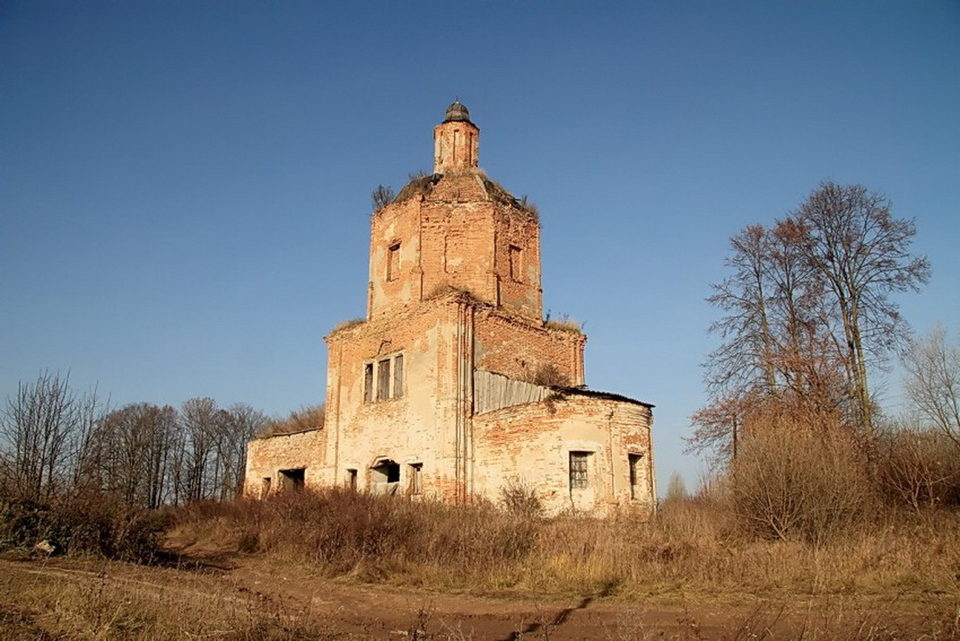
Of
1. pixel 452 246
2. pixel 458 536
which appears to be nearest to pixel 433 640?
pixel 458 536

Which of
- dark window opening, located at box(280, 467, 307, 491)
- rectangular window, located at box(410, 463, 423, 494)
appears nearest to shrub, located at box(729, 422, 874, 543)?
rectangular window, located at box(410, 463, 423, 494)

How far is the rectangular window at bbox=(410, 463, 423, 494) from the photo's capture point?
20.5 m

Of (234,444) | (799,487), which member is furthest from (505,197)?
(234,444)

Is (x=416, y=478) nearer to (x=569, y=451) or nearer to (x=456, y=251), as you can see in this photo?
(x=569, y=451)

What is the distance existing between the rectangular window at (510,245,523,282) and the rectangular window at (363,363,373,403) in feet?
19.5

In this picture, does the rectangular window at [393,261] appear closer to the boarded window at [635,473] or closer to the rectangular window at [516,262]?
the rectangular window at [516,262]

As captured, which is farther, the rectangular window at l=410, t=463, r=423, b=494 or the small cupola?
the small cupola

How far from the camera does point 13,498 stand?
11562 millimetres

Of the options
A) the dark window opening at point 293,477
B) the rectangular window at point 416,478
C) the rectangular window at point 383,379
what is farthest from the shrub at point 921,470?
the dark window opening at point 293,477

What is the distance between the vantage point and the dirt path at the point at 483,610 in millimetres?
7633

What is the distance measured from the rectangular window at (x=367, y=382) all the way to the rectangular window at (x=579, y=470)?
26.3 feet

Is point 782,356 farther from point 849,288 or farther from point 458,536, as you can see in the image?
point 458,536

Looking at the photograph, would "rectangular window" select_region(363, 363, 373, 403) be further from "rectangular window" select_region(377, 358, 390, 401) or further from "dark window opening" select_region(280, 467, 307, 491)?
"dark window opening" select_region(280, 467, 307, 491)

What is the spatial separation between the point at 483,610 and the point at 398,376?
45.1 ft
